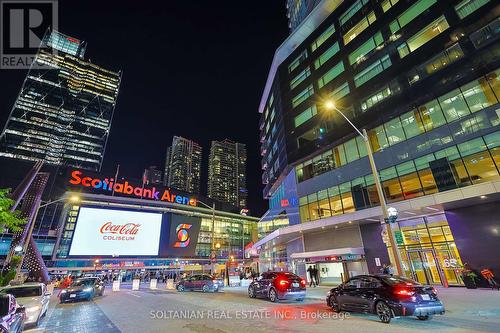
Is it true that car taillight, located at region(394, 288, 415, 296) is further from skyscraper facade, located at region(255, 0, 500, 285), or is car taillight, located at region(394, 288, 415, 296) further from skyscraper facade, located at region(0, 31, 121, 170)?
skyscraper facade, located at region(0, 31, 121, 170)

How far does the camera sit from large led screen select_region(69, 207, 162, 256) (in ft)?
173

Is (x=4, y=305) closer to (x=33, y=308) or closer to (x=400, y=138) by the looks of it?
(x=33, y=308)

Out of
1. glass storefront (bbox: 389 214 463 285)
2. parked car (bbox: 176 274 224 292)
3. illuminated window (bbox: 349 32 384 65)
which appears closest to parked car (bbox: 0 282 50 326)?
Answer: parked car (bbox: 176 274 224 292)

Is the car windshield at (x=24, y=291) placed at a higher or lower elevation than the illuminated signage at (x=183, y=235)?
lower

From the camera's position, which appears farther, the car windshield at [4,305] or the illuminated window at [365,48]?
the illuminated window at [365,48]

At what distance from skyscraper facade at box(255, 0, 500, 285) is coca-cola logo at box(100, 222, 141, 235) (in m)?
37.0

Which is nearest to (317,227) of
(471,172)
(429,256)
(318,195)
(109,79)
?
(318,195)

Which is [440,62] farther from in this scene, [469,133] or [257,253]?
[257,253]

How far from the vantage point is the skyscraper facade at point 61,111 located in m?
130

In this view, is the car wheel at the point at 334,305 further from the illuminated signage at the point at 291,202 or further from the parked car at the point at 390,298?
the illuminated signage at the point at 291,202

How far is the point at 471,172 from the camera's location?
18844mm

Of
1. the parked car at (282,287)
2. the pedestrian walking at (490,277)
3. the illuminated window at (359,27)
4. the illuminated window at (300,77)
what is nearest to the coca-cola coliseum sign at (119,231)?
the illuminated window at (300,77)

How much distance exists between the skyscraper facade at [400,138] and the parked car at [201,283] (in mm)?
10406

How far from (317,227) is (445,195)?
37.9ft
